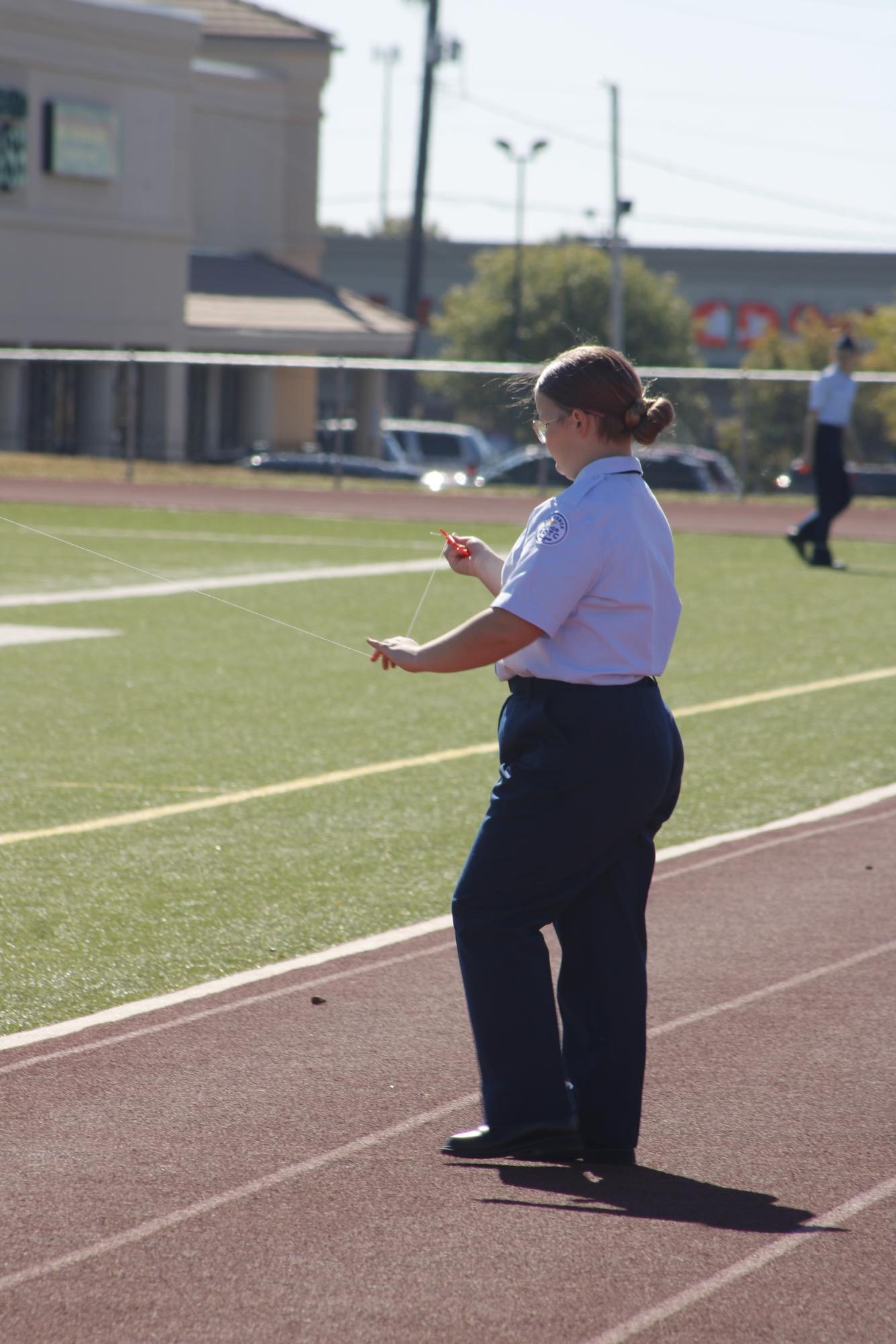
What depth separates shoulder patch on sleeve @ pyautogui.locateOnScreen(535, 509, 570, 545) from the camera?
152 inches

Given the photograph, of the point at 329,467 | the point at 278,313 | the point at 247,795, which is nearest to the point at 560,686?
the point at 247,795

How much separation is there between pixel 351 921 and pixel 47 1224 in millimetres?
2453

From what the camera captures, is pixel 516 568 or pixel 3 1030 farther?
pixel 3 1030

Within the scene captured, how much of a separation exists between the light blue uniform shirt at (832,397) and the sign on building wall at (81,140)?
28933mm

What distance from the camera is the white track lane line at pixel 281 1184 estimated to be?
3.50 metres

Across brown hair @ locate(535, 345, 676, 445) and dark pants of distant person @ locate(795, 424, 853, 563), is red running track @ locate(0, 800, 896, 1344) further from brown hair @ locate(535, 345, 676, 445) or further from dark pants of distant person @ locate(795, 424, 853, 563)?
dark pants of distant person @ locate(795, 424, 853, 563)

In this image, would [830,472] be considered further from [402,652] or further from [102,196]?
[102,196]

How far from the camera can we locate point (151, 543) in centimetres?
2012

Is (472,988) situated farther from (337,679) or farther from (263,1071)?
(337,679)

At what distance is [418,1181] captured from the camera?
4.04 m

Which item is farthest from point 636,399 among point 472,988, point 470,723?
point 470,723

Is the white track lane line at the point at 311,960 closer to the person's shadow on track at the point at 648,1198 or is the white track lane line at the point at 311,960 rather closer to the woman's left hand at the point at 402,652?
the person's shadow on track at the point at 648,1198

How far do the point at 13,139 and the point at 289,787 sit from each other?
119ft

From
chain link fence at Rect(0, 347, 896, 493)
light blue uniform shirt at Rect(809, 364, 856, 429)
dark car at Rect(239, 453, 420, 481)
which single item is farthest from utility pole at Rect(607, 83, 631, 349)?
light blue uniform shirt at Rect(809, 364, 856, 429)
